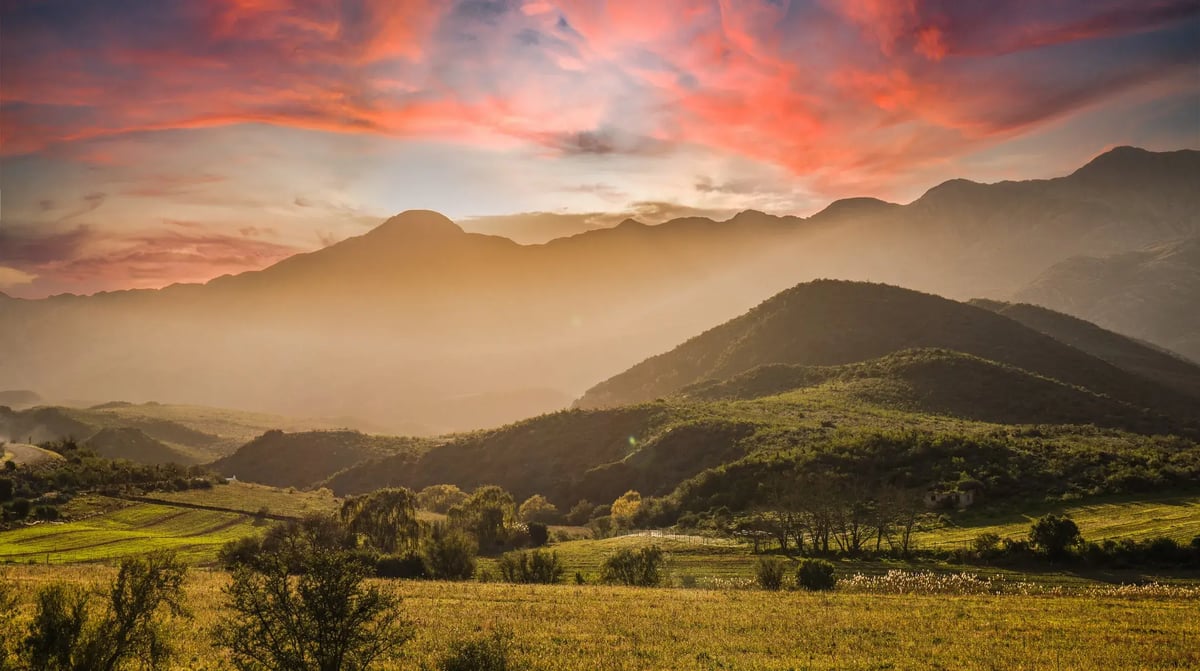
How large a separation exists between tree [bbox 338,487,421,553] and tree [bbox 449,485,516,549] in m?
10.2

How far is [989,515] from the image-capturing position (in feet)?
243

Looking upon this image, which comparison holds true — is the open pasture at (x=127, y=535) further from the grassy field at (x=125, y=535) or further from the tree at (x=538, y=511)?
the tree at (x=538, y=511)

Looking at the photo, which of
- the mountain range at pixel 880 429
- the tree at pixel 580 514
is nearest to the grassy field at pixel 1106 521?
the mountain range at pixel 880 429

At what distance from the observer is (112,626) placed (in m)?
20.2

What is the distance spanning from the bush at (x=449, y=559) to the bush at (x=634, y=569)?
12.7 meters

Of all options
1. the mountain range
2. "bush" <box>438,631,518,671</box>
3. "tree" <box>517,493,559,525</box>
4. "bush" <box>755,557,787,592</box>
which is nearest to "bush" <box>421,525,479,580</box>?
"bush" <box>755,557,787,592</box>

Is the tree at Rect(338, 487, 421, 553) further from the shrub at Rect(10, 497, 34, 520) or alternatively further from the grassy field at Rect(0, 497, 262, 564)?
the shrub at Rect(10, 497, 34, 520)

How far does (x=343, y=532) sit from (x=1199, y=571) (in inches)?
3124

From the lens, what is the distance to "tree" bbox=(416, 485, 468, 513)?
5226 inches

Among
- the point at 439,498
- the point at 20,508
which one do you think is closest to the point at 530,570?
the point at 20,508

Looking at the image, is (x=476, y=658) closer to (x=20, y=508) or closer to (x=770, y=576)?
(x=770, y=576)

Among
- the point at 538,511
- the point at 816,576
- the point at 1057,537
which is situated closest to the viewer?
the point at 816,576

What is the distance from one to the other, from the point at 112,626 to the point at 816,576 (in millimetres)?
42525

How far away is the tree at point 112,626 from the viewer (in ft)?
60.4
